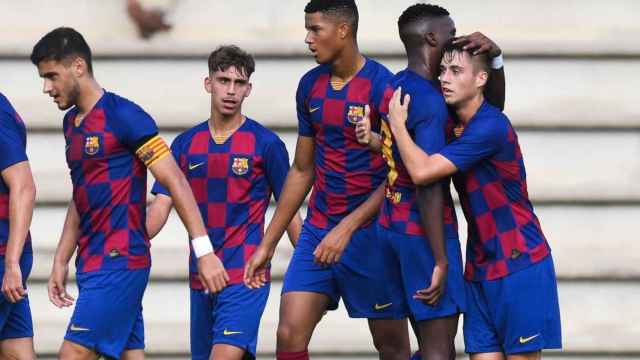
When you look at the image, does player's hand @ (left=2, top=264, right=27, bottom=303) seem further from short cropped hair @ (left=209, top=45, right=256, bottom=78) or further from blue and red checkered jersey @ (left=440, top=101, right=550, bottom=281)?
blue and red checkered jersey @ (left=440, top=101, right=550, bottom=281)

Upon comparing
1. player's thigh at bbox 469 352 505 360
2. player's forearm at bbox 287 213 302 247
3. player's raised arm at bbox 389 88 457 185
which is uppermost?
player's raised arm at bbox 389 88 457 185

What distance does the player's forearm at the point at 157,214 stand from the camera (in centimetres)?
1017

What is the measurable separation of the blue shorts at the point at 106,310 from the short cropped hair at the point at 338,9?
150 centimetres

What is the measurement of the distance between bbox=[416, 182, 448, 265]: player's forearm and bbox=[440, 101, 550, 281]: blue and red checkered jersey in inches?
→ 5.7

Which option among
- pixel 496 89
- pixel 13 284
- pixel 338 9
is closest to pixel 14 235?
pixel 13 284

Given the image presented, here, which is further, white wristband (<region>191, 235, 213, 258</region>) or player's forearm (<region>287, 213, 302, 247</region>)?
player's forearm (<region>287, 213, 302, 247</region>)

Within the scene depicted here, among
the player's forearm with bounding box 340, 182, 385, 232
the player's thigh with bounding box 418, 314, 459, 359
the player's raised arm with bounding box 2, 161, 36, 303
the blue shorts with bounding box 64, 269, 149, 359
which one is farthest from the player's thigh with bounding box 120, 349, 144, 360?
the player's thigh with bounding box 418, 314, 459, 359

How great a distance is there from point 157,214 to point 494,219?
2.03 meters

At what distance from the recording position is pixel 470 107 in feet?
29.6

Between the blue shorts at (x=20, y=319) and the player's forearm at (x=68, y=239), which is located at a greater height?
the player's forearm at (x=68, y=239)

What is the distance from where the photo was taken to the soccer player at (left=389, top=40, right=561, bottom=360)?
8.88 meters

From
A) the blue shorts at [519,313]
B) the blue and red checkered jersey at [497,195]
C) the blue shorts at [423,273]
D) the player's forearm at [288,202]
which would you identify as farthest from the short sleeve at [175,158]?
the blue shorts at [519,313]

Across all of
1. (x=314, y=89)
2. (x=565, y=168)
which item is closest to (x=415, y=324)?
(x=314, y=89)

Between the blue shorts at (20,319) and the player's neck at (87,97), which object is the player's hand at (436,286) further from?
the blue shorts at (20,319)
